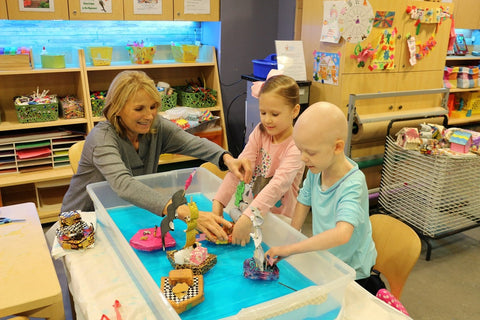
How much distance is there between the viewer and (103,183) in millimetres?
1686

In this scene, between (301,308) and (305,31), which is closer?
(301,308)

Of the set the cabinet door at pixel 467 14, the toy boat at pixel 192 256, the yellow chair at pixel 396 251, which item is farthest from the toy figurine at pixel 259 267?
the cabinet door at pixel 467 14

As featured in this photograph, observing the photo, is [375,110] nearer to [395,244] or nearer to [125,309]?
[395,244]

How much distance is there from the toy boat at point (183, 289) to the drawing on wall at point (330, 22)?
240 centimetres

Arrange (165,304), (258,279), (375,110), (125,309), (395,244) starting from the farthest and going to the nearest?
(375,110) < (395,244) < (258,279) < (125,309) < (165,304)

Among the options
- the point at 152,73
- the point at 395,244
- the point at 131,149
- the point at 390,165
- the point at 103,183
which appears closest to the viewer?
the point at 395,244

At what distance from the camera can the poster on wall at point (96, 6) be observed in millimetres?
3057

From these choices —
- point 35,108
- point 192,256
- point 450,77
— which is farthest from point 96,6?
point 450,77

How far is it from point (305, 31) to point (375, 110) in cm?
88

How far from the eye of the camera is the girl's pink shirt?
1588 millimetres

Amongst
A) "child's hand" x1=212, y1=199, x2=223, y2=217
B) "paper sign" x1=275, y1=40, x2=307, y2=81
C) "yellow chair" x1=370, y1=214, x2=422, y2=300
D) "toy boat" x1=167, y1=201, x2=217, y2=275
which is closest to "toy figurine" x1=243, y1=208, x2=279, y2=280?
"toy boat" x1=167, y1=201, x2=217, y2=275

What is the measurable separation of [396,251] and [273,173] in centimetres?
58

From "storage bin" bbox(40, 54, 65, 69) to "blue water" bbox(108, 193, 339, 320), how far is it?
199cm

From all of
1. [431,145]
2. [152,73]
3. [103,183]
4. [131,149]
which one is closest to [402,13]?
[431,145]
